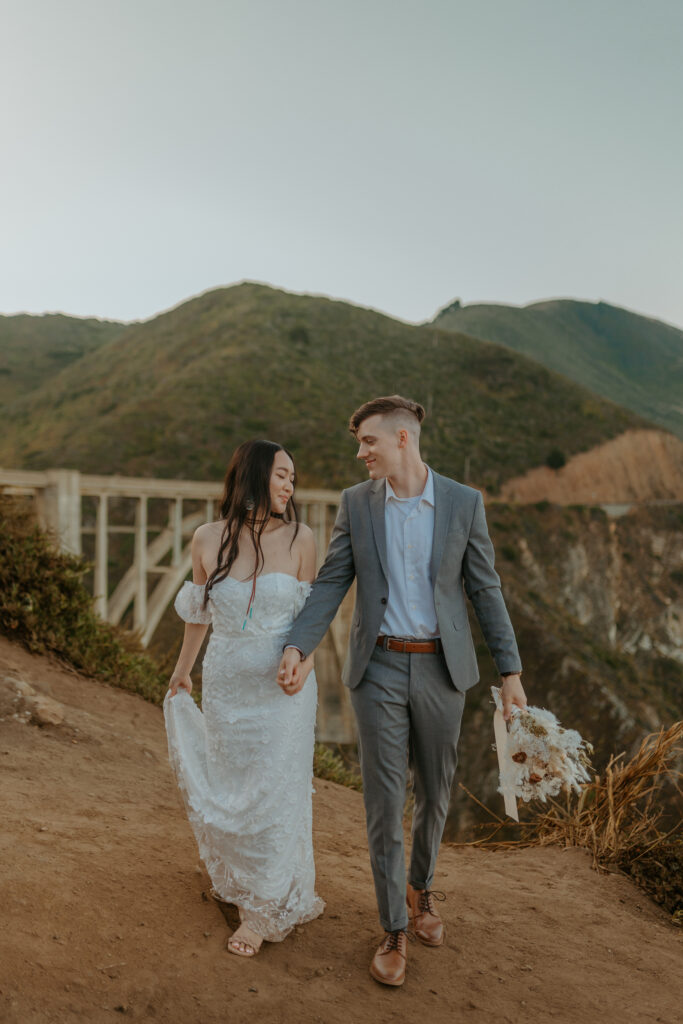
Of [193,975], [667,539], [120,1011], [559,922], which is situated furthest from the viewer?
[667,539]

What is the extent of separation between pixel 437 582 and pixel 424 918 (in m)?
1.33

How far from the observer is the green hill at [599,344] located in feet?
275

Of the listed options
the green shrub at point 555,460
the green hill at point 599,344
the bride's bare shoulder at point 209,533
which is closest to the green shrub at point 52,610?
the bride's bare shoulder at point 209,533

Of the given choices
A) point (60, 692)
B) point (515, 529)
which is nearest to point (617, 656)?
point (515, 529)

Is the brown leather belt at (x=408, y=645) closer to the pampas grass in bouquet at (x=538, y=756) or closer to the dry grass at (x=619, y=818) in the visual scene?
the pampas grass in bouquet at (x=538, y=756)

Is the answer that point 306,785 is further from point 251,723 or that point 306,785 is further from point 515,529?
point 515,529

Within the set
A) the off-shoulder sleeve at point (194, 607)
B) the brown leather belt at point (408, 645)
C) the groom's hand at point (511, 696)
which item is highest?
the off-shoulder sleeve at point (194, 607)

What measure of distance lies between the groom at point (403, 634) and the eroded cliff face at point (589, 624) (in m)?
22.8

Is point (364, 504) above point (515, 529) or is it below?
above

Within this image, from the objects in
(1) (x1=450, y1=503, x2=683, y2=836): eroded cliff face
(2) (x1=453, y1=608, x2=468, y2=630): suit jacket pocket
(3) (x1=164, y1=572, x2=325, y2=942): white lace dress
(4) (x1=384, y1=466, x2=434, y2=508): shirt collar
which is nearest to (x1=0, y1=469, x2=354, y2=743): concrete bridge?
(4) (x1=384, y1=466, x2=434, y2=508): shirt collar

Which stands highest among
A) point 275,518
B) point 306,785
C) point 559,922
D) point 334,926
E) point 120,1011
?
point 275,518

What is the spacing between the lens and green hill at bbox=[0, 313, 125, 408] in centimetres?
6525

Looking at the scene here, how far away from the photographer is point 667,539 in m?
41.8

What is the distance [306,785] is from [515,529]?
3484 cm
